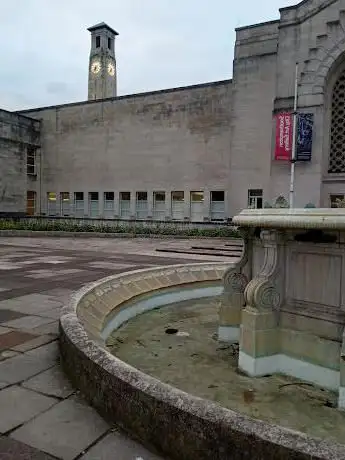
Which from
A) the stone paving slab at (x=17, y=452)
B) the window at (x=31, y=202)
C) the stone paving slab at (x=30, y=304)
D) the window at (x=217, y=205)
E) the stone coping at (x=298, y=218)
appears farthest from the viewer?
the window at (x=31, y=202)

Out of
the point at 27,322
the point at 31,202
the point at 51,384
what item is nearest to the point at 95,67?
the point at 31,202

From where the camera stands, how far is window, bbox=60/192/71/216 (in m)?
35.0

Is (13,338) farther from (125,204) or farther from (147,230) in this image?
(125,204)

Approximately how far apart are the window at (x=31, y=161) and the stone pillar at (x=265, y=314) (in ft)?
114

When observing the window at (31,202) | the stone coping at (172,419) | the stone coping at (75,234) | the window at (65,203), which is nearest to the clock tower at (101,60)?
the window at (31,202)

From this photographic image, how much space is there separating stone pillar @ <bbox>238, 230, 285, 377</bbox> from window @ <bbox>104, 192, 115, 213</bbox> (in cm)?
2934

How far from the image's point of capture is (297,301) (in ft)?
12.6

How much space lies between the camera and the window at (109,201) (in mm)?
32781

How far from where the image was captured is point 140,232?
82.5 ft

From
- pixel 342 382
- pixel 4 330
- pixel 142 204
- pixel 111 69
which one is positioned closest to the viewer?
pixel 342 382

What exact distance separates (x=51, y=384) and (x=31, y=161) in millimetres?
35534

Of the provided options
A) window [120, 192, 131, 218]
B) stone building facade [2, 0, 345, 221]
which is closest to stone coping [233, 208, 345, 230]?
stone building facade [2, 0, 345, 221]

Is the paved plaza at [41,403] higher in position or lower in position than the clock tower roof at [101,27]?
lower

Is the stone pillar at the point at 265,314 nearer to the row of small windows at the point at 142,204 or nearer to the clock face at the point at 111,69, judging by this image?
the row of small windows at the point at 142,204
